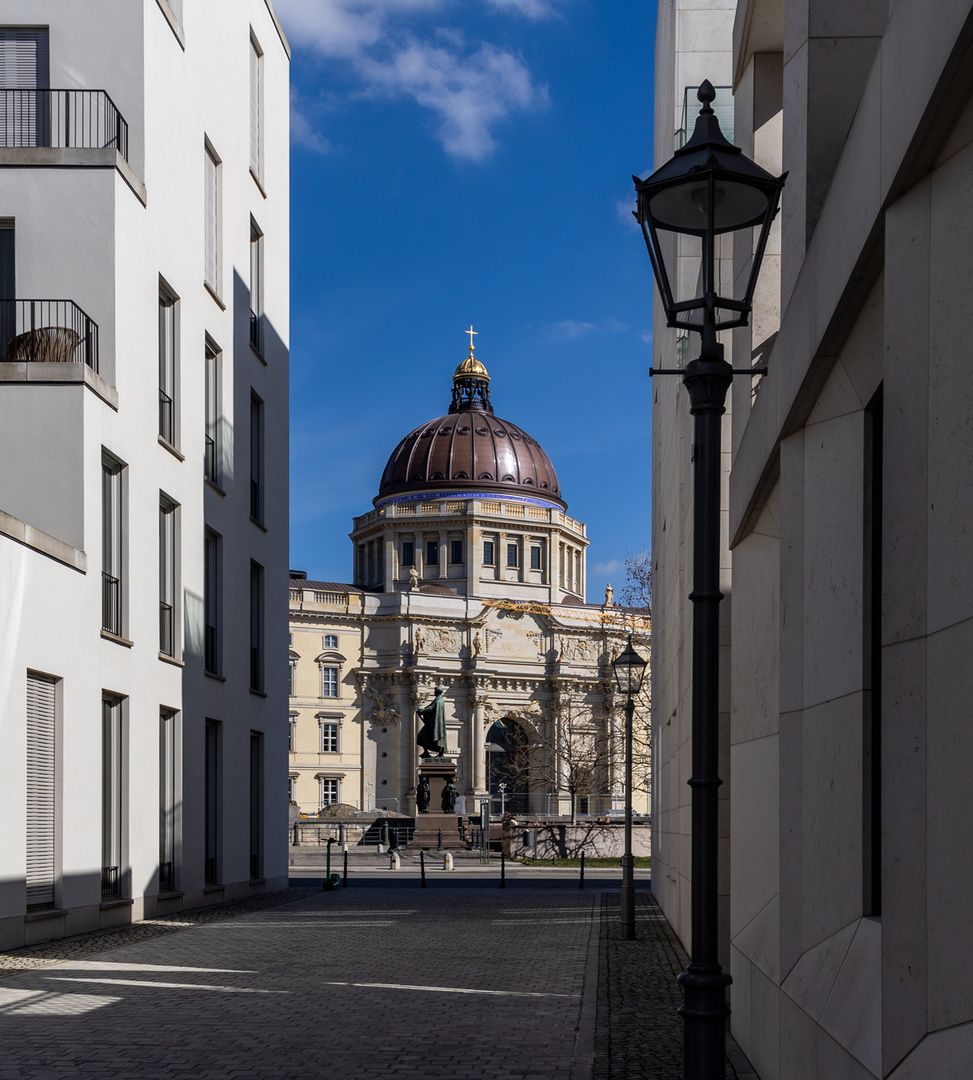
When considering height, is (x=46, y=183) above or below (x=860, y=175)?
above

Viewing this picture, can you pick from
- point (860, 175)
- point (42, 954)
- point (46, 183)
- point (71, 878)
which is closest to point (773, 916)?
point (860, 175)

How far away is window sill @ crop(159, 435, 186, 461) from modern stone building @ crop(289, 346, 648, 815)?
6094 centimetres

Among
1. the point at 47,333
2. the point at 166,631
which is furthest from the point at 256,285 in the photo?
the point at 47,333

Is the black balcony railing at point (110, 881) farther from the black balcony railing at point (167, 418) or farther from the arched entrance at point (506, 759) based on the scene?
the arched entrance at point (506, 759)

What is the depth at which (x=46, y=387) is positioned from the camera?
1766 cm

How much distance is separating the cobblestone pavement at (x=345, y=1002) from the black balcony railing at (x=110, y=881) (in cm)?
63

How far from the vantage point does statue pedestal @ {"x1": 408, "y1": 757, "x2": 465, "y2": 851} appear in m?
48.2

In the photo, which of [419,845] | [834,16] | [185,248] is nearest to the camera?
[834,16]

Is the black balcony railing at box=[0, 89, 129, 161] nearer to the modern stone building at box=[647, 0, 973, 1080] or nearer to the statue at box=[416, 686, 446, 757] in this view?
the modern stone building at box=[647, 0, 973, 1080]

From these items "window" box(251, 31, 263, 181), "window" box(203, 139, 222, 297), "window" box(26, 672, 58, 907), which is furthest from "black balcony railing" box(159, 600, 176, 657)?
"window" box(251, 31, 263, 181)

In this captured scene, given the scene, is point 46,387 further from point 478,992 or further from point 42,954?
point 478,992

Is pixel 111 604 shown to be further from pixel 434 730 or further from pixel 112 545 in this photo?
pixel 434 730

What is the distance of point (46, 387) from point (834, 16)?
41.3ft

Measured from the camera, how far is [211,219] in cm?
2539
